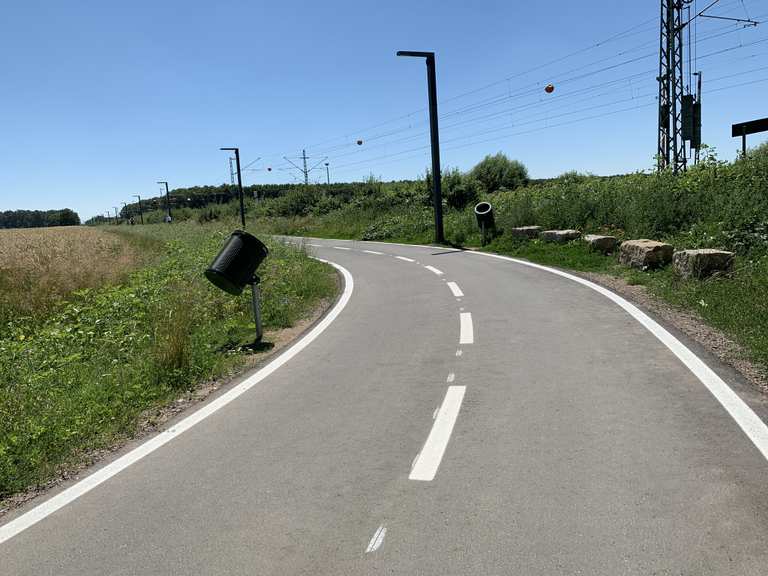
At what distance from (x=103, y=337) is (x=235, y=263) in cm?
324

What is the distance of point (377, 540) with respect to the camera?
10.0 ft

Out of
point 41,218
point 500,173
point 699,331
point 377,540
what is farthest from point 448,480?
point 41,218

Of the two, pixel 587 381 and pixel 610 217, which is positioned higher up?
pixel 610 217

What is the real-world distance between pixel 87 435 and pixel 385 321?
484 centimetres

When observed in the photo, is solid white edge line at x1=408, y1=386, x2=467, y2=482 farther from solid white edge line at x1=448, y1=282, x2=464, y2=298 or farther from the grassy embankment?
solid white edge line at x1=448, y1=282, x2=464, y2=298

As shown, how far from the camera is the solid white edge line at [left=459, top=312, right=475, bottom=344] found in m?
7.32

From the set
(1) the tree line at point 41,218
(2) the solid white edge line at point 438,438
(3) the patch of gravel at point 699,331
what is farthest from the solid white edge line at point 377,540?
(1) the tree line at point 41,218

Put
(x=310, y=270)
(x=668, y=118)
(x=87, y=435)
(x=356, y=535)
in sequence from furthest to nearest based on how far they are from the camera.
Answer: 1. (x=668, y=118)
2. (x=310, y=270)
3. (x=87, y=435)
4. (x=356, y=535)

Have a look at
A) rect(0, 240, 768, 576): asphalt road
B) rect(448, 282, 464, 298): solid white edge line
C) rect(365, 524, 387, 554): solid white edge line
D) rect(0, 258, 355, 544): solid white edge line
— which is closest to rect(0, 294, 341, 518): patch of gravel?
rect(0, 258, 355, 544): solid white edge line

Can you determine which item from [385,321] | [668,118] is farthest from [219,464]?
[668,118]

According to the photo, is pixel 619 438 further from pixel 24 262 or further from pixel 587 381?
pixel 24 262

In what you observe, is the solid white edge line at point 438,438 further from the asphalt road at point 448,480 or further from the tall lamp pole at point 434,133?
the tall lamp pole at point 434,133

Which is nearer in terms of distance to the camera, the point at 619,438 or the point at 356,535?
the point at 356,535

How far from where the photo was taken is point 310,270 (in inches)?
602
